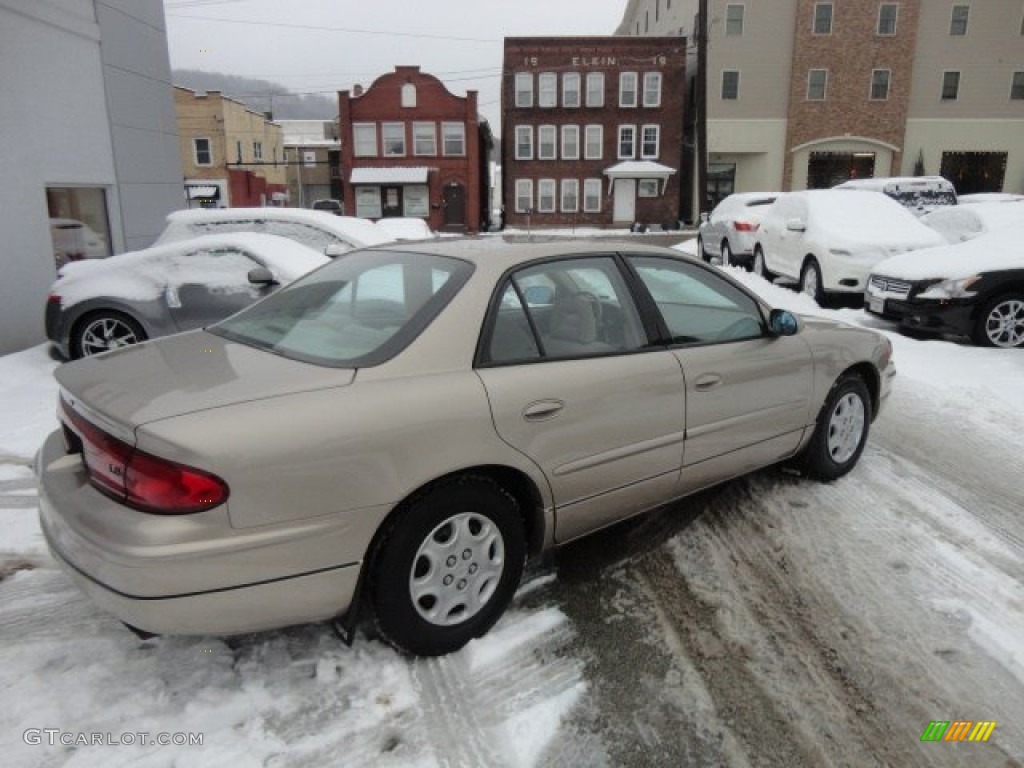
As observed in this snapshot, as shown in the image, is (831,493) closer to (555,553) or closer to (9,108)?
(555,553)

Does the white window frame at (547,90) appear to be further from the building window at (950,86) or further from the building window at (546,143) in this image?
the building window at (950,86)

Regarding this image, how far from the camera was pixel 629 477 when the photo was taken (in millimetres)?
3398

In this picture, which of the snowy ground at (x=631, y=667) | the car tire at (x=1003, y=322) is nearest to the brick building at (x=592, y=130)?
the car tire at (x=1003, y=322)

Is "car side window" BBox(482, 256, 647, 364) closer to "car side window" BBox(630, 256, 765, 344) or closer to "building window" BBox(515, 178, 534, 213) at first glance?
"car side window" BBox(630, 256, 765, 344)

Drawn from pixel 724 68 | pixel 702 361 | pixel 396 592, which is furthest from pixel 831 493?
pixel 724 68

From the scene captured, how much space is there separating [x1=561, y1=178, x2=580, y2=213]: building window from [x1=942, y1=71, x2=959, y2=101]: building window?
63.0ft

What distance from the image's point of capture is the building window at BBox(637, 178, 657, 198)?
40188 millimetres

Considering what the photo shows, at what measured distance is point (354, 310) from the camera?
3312 mm

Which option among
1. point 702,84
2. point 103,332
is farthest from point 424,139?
point 103,332

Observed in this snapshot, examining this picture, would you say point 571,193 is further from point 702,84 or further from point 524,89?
point 702,84

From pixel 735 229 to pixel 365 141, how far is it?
95.2ft

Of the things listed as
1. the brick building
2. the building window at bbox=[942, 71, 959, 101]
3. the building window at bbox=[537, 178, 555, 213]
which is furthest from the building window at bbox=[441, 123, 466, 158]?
the building window at bbox=[942, 71, 959, 101]

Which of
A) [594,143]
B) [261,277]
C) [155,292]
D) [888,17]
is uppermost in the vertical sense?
[888,17]

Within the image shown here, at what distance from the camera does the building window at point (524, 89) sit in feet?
129
